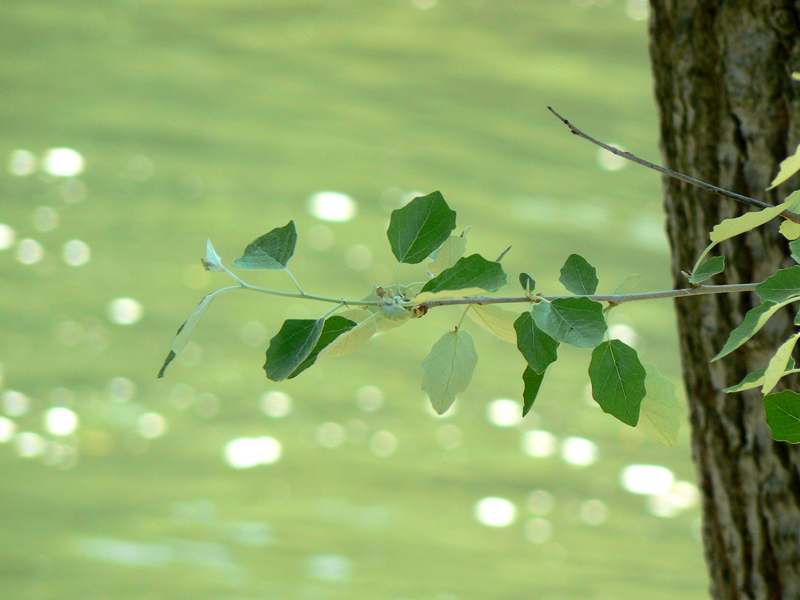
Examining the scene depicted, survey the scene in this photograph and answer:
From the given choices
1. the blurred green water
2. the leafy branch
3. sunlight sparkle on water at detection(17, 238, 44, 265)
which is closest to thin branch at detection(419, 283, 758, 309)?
the leafy branch

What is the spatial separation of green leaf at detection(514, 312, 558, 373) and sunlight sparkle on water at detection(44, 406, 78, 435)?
5.02 feet

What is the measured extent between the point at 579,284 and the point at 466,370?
63mm

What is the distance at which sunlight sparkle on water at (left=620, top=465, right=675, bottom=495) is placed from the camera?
65.1 inches

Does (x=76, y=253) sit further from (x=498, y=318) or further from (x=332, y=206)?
(x=498, y=318)

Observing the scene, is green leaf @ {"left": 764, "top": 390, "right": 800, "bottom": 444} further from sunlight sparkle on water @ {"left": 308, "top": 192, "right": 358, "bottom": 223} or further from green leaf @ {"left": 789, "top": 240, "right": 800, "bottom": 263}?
sunlight sparkle on water @ {"left": 308, "top": 192, "right": 358, "bottom": 223}

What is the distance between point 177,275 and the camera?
1.73 meters

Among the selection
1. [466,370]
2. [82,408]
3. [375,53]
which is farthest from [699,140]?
[82,408]

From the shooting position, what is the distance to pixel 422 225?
32 cm

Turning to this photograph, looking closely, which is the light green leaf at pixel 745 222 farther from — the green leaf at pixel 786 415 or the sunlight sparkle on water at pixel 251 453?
the sunlight sparkle on water at pixel 251 453

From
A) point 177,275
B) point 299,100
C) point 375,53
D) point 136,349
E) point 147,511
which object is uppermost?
point 375,53

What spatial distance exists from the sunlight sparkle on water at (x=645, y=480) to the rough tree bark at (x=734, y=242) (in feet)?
3.28

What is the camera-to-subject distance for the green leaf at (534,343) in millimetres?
307

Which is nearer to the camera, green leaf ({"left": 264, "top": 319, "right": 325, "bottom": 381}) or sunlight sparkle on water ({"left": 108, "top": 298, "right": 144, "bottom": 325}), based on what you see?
green leaf ({"left": 264, "top": 319, "right": 325, "bottom": 381})

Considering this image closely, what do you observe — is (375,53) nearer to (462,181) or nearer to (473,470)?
(462,181)
